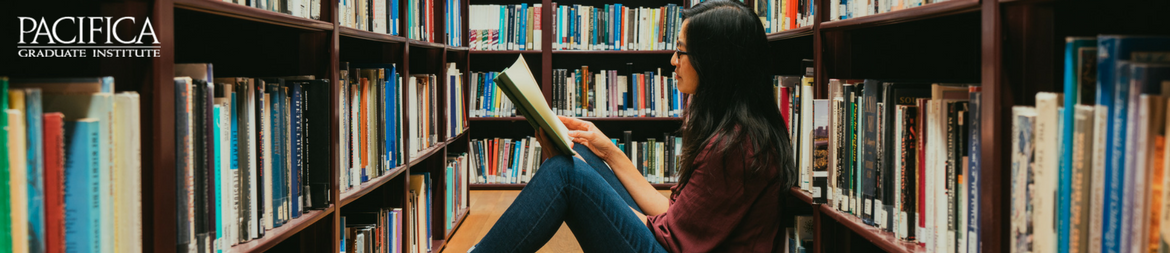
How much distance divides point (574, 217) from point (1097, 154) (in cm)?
100

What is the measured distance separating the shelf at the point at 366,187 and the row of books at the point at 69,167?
2.30 feet

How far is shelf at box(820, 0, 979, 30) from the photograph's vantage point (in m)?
0.83

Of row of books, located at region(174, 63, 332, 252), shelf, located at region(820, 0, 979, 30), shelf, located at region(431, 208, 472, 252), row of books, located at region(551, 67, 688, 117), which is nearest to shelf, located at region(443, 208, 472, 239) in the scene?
shelf, located at region(431, 208, 472, 252)

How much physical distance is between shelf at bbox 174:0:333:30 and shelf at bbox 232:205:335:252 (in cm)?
34

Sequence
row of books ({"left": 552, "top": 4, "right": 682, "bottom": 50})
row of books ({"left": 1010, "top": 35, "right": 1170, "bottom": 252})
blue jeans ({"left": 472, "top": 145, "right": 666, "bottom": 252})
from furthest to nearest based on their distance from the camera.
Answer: row of books ({"left": 552, "top": 4, "right": 682, "bottom": 50}) < blue jeans ({"left": 472, "top": 145, "right": 666, "bottom": 252}) < row of books ({"left": 1010, "top": 35, "right": 1170, "bottom": 252})

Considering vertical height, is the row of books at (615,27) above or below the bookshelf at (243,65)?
above

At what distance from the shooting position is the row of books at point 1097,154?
595 mm

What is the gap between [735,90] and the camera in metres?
1.41

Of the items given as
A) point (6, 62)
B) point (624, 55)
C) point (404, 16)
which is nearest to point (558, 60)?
point (624, 55)

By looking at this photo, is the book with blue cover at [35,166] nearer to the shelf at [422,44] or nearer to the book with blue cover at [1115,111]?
the book with blue cover at [1115,111]

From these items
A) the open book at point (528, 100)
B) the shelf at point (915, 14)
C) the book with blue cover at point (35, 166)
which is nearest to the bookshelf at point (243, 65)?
Result: the book with blue cover at point (35, 166)

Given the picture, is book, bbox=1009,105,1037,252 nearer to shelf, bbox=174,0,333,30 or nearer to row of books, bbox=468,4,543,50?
shelf, bbox=174,0,333,30

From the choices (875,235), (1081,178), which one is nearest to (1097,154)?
(1081,178)

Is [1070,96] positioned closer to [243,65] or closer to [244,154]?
[244,154]
